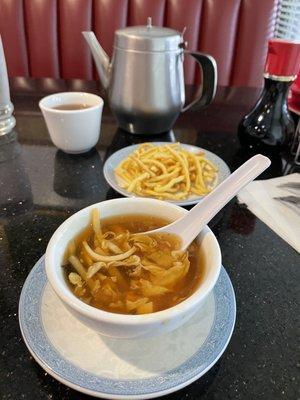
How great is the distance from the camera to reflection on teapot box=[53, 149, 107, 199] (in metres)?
0.79

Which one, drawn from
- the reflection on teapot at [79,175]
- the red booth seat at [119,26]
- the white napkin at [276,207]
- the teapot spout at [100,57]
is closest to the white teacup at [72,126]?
the reflection on teapot at [79,175]

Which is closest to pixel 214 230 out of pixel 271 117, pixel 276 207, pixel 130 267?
pixel 276 207

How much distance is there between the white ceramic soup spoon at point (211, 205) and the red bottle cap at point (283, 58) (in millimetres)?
405

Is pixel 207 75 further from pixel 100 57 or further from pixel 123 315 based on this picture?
pixel 123 315

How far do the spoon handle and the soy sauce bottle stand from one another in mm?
417

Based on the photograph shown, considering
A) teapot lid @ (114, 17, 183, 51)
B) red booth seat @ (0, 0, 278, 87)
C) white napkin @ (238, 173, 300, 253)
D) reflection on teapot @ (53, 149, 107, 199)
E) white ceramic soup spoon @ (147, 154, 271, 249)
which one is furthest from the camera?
red booth seat @ (0, 0, 278, 87)

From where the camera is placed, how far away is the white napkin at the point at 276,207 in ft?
2.23

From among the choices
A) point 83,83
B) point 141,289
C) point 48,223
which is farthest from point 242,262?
point 83,83

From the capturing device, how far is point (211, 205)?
0.53 meters

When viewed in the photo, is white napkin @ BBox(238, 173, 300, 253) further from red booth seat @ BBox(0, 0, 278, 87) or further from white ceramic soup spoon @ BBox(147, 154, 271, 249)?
red booth seat @ BBox(0, 0, 278, 87)

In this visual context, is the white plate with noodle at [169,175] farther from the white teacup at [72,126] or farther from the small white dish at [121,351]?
the small white dish at [121,351]

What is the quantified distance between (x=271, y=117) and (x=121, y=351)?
27.9 inches

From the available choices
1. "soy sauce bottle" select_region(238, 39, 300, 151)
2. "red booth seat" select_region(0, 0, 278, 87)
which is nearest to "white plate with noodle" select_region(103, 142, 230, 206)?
"soy sauce bottle" select_region(238, 39, 300, 151)

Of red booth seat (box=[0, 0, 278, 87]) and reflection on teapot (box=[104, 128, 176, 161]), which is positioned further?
red booth seat (box=[0, 0, 278, 87])
